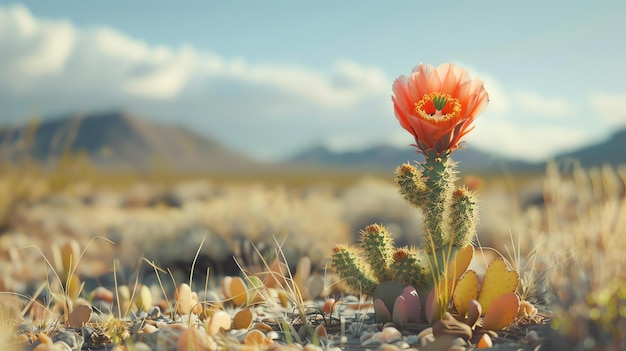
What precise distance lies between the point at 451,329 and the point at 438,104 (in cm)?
95

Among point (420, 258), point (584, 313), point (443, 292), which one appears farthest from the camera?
point (420, 258)

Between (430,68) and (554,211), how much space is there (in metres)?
1.14

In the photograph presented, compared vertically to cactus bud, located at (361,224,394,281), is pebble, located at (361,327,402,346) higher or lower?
lower

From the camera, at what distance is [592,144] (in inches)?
2734

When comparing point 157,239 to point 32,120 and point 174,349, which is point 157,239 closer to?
point 32,120

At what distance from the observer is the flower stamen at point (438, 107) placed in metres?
2.79

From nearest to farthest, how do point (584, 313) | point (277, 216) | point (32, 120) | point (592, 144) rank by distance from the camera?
point (584, 313), point (277, 216), point (32, 120), point (592, 144)

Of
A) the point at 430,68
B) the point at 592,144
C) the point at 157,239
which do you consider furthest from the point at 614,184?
the point at 592,144

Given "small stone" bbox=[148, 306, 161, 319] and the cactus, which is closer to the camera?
the cactus

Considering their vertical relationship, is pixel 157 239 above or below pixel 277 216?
below

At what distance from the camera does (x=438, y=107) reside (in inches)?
111

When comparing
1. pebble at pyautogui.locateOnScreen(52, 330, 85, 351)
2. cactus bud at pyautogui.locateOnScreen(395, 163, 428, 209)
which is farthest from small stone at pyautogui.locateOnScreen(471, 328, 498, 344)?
pebble at pyautogui.locateOnScreen(52, 330, 85, 351)

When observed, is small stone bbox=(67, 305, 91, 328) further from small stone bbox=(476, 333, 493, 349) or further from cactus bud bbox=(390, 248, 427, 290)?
small stone bbox=(476, 333, 493, 349)

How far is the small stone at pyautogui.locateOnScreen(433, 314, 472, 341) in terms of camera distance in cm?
255
